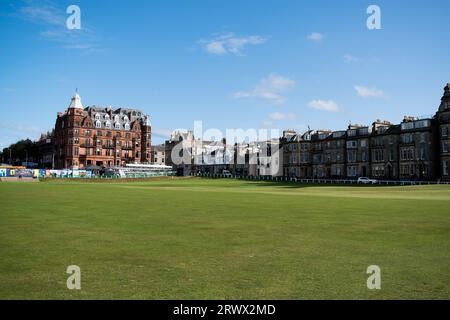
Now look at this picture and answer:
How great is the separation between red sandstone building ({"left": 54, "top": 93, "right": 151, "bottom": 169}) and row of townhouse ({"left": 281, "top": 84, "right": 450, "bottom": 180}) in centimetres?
5505

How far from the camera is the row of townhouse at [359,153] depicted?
81000mm

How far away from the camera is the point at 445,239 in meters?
13.8

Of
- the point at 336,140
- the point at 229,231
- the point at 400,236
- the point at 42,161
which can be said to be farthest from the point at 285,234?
the point at 42,161

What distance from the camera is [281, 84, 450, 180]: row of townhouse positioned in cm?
8081

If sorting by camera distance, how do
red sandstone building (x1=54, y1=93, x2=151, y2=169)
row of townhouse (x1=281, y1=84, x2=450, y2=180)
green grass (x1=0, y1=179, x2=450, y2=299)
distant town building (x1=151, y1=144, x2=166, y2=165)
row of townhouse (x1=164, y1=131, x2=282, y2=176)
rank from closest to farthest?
green grass (x1=0, y1=179, x2=450, y2=299)
row of townhouse (x1=281, y1=84, x2=450, y2=180)
red sandstone building (x1=54, y1=93, x2=151, y2=169)
row of townhouse (x1=164, y1=131, x2=282, y2=176)
distant town building (x1=151, y1=144, x2=166, y2=165)

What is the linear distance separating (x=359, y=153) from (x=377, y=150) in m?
5.83

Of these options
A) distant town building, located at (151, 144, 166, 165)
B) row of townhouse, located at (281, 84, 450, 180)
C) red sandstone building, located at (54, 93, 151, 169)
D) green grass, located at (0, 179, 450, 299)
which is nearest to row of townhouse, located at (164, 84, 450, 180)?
row of townhouse, located at (281, 84, 450, 180)

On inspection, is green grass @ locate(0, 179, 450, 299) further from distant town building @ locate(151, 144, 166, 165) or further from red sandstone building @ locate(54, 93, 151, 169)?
distant town building @ locate(151, 144, 166, 165)

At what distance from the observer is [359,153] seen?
9956 cm

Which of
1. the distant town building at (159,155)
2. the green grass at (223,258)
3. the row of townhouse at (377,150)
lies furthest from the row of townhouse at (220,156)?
the green grass at (223,258)

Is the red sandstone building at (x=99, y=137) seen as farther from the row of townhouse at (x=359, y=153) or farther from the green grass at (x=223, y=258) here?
the green grass at (x=223, y=258)

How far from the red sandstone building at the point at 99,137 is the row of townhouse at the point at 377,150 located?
181ft

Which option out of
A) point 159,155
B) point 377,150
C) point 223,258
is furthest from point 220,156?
point 223,258
